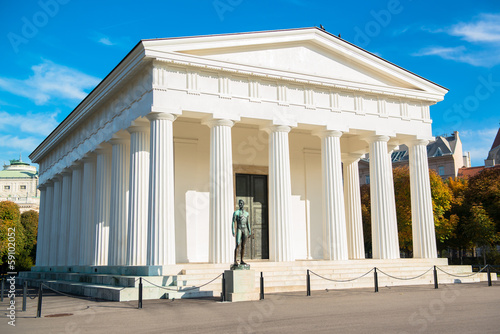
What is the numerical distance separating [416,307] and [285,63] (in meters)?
14.8

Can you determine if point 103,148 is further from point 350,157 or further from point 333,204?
point 350,157

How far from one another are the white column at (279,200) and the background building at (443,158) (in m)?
63.2

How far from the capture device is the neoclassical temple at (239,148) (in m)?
21.7

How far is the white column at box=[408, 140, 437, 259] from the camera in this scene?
2706 centimetres

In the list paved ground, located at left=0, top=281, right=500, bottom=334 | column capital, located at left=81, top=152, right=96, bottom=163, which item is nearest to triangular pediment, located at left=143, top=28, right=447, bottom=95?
column capital, located at left=81, top=152, right=96, bottom=163

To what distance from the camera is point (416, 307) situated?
45.7 feet

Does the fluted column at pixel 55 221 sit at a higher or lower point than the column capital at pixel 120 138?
lower

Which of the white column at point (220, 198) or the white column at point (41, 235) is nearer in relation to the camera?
the white column at point (220, 198)

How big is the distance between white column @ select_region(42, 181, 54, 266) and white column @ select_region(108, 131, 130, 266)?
1587 centimetres

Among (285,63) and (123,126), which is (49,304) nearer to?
(123,126)

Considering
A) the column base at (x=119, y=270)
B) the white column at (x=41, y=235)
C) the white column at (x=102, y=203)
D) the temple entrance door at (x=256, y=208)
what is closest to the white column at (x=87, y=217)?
the column base at (x=119, y=270)

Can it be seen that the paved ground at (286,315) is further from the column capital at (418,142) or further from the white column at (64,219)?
the white column at (64,219)

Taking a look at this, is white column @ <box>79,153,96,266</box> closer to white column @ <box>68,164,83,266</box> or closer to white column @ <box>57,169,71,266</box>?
white column @ <box>68,164,83,266</box>

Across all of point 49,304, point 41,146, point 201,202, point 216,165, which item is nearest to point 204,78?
point 216,165
